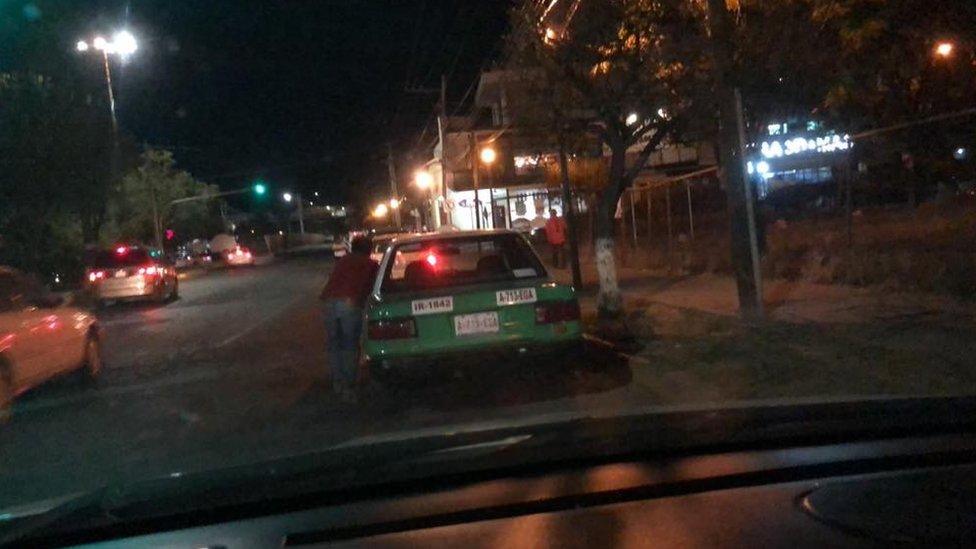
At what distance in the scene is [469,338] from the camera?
9.94 meters

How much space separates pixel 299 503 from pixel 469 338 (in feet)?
21.9

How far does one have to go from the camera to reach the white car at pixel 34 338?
10953 millimetres

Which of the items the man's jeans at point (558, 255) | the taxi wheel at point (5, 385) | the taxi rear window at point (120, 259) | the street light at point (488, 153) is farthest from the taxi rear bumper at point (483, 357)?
the street light at point (488, 153)

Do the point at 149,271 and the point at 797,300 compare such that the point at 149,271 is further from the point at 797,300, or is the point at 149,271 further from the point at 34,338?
the point at 797,300

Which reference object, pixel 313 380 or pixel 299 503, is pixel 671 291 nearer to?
pixel 313 380

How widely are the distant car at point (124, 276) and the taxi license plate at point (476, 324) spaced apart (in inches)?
797

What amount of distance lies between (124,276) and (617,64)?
1725 cm

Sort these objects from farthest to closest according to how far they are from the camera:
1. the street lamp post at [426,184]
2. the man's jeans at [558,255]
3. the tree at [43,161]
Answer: the street lamp post at [426,184]
the tree at [43,161]
the man's jeans at [558,255]

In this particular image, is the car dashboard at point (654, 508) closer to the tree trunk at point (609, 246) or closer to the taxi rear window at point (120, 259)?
the tree trunk at point (609, 246)

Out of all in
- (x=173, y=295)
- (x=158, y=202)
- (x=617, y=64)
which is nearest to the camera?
(x=617, y=64)

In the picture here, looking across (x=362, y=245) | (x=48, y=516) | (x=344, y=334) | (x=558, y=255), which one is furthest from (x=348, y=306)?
(x=558, y=255)

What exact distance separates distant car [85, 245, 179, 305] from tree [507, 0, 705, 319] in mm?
15281

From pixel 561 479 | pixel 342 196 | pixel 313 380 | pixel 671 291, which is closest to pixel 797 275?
pixel 671 291

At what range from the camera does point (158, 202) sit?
2522 inches
